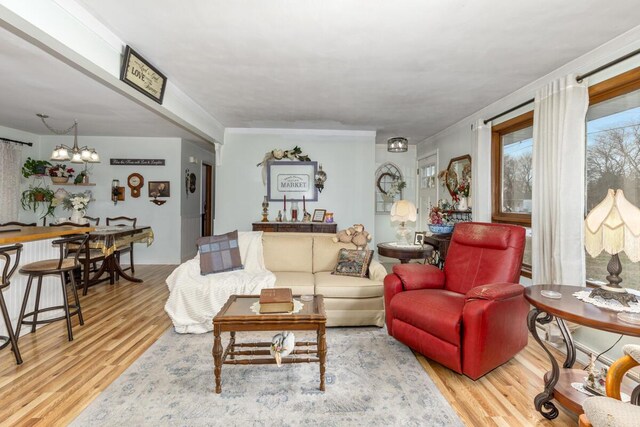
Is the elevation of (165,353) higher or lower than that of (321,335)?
lower

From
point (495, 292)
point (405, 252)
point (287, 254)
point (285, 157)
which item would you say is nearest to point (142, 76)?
point (287, 254)

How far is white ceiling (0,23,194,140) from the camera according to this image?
2764mm

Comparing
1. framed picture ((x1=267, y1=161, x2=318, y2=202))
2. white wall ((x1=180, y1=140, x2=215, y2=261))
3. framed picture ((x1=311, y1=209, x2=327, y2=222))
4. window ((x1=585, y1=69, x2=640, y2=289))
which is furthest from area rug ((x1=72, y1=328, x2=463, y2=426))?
white wall ((x1=180, y1=140, x2=215, y2=261))

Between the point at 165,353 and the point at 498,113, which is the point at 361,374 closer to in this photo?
the point at 165,353

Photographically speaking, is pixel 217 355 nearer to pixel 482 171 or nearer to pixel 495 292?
pixel 495 292

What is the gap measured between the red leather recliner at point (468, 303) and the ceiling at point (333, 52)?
1.49 m

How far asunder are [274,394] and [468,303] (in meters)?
1.35

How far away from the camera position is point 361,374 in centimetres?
221

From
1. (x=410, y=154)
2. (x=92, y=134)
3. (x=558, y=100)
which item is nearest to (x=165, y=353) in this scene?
(x=558, y=100)

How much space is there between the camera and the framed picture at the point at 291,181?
18.2 ft

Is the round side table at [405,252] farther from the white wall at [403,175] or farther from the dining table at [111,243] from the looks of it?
the dining table at [111,243]

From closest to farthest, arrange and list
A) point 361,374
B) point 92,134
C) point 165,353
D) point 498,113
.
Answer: point 361,374 < point 165,353 < point 498,113 < point 92,134

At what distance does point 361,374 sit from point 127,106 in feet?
13.6

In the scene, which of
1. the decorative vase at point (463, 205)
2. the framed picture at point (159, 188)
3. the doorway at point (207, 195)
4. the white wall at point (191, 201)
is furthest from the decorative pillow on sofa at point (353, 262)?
the doorway at point (207, 195)
